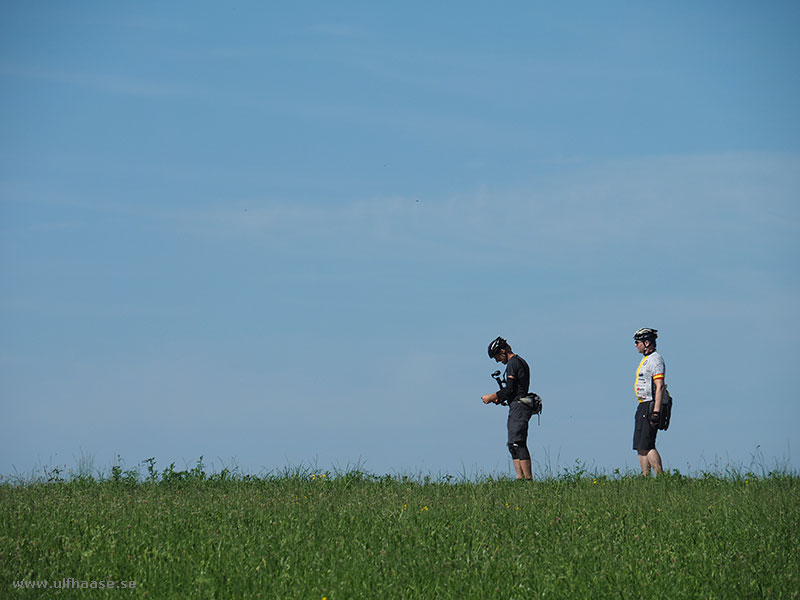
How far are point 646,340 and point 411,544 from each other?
7.07 m

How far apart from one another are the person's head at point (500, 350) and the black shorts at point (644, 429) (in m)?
2.38

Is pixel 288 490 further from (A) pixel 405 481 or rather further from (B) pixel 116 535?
(B) pixel 116 535

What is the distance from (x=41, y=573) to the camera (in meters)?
7.50

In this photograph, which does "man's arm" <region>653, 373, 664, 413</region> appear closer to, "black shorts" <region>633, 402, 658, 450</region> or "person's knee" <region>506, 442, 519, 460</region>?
"black shorts" <region>633, 402, 658, 450</region>

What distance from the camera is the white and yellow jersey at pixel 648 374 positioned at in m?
13.6

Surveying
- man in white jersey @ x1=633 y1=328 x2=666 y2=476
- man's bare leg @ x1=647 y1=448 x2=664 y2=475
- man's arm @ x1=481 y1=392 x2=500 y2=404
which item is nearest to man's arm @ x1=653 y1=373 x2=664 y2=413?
man in white jersey @ x1=633 y1=328 x2=666 y2=476

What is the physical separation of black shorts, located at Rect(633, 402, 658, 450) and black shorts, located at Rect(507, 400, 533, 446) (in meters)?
1.82

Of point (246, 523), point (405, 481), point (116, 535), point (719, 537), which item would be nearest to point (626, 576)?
point (719, 537)

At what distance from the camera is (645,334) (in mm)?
13828

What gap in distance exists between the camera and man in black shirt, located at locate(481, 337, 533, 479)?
45.1ft

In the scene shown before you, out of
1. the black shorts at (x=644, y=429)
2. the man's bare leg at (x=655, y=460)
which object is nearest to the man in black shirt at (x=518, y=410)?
the black shorts at (x=644, y=429)

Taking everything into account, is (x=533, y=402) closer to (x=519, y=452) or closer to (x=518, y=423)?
(x=518, y=423)

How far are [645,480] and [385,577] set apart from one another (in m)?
6.90

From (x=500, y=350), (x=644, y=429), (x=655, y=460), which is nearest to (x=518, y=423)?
(x=500, y=350)
